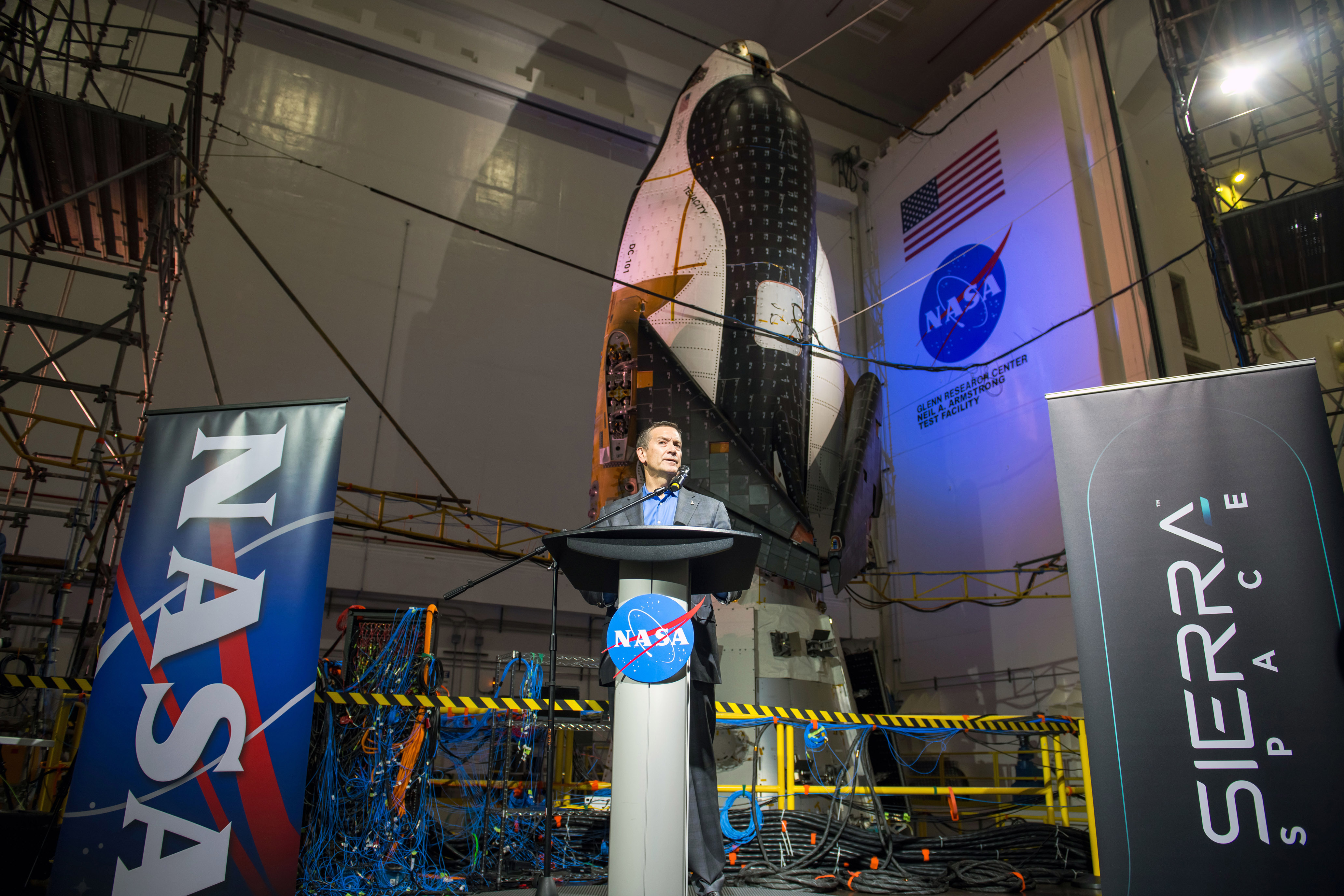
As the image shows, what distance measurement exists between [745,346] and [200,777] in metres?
4.95

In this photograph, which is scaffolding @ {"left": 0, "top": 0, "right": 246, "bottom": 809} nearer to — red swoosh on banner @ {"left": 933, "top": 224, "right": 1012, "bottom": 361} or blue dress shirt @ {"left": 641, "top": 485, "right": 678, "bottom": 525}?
blue dress shirt @ {"left": 641, "top": 485, "right": 678, "bottom": 525}

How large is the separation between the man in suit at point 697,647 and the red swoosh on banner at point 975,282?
10846 millimetres

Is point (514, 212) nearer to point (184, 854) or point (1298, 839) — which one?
point (184, 854)

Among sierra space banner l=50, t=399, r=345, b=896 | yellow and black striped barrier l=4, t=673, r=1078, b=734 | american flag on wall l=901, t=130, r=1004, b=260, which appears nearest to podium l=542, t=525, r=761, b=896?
yellow and black striped barrier l=4, t=673, r=1078, b=734

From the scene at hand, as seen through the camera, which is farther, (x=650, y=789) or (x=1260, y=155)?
(x=1260, y=155)

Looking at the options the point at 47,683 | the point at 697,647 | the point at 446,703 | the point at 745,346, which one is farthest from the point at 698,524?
the point at 745,346

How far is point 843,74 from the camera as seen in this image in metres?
15.7

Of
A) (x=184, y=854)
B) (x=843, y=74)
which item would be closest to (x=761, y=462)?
(x=184, y=854)

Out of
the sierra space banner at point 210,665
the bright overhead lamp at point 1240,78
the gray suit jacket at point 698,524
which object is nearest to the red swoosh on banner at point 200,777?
the sierra space banner at point 210,665

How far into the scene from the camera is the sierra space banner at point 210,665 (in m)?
2.55

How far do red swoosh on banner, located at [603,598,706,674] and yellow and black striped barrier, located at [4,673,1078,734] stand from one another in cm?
36

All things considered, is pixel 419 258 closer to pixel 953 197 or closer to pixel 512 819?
pixel 953 197

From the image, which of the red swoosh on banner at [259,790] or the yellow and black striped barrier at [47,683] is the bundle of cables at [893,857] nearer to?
the red swoosh on banner at [259,790]

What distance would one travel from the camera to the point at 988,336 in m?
12.2
